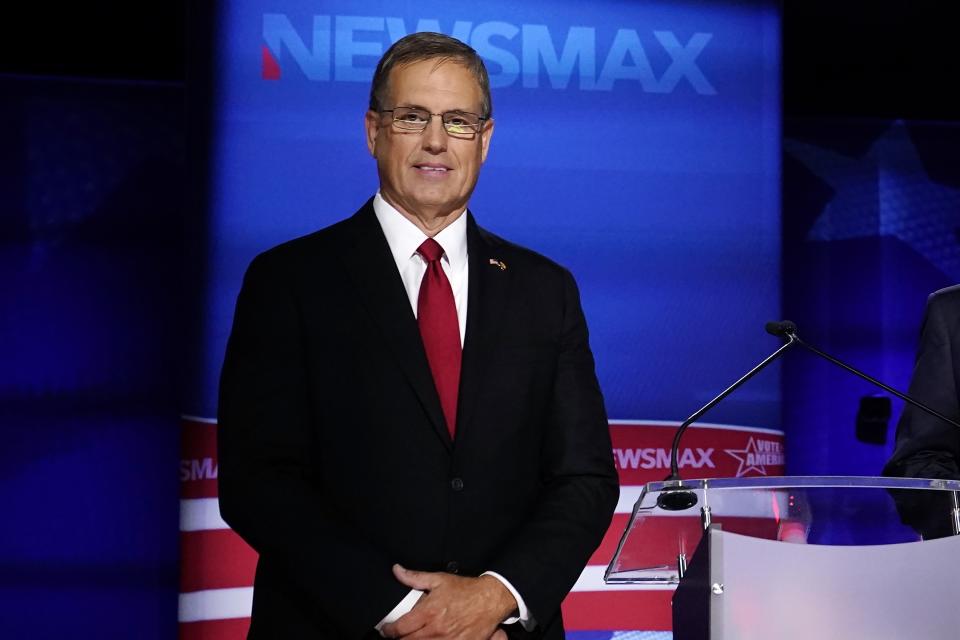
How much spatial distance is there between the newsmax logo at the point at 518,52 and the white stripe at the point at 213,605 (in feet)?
4.90

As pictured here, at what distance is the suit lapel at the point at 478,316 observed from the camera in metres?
1.83

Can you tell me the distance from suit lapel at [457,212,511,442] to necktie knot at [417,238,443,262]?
59 mm

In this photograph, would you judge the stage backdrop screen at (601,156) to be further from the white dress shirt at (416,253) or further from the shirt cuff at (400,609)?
the shirt cuff at (400,609)

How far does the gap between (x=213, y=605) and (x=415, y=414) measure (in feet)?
5.63

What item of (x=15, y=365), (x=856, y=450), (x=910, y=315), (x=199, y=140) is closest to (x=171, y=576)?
(x=15, y=365)

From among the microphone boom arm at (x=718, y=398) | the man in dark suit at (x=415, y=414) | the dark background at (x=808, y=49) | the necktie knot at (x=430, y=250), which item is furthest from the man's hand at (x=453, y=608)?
the dark background at (x=808, y=49)

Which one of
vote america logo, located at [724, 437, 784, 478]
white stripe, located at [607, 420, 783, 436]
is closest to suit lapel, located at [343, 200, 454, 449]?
white stripe, located at [607, 420, 783, 436]

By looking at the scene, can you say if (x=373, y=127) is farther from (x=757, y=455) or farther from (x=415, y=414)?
(x=757, y=455)

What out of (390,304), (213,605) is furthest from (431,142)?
(213,605)

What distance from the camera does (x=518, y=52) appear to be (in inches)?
139

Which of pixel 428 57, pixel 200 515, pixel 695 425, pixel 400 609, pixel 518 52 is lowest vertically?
pixel 200 515

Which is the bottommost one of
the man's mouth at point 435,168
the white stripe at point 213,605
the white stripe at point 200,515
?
the white stripe at point 213,605

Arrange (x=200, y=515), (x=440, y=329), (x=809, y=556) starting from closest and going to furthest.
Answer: (x=809, y=556) → (x=440, y=329) → (x=200, y=515)

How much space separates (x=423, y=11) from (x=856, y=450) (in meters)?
2.65
